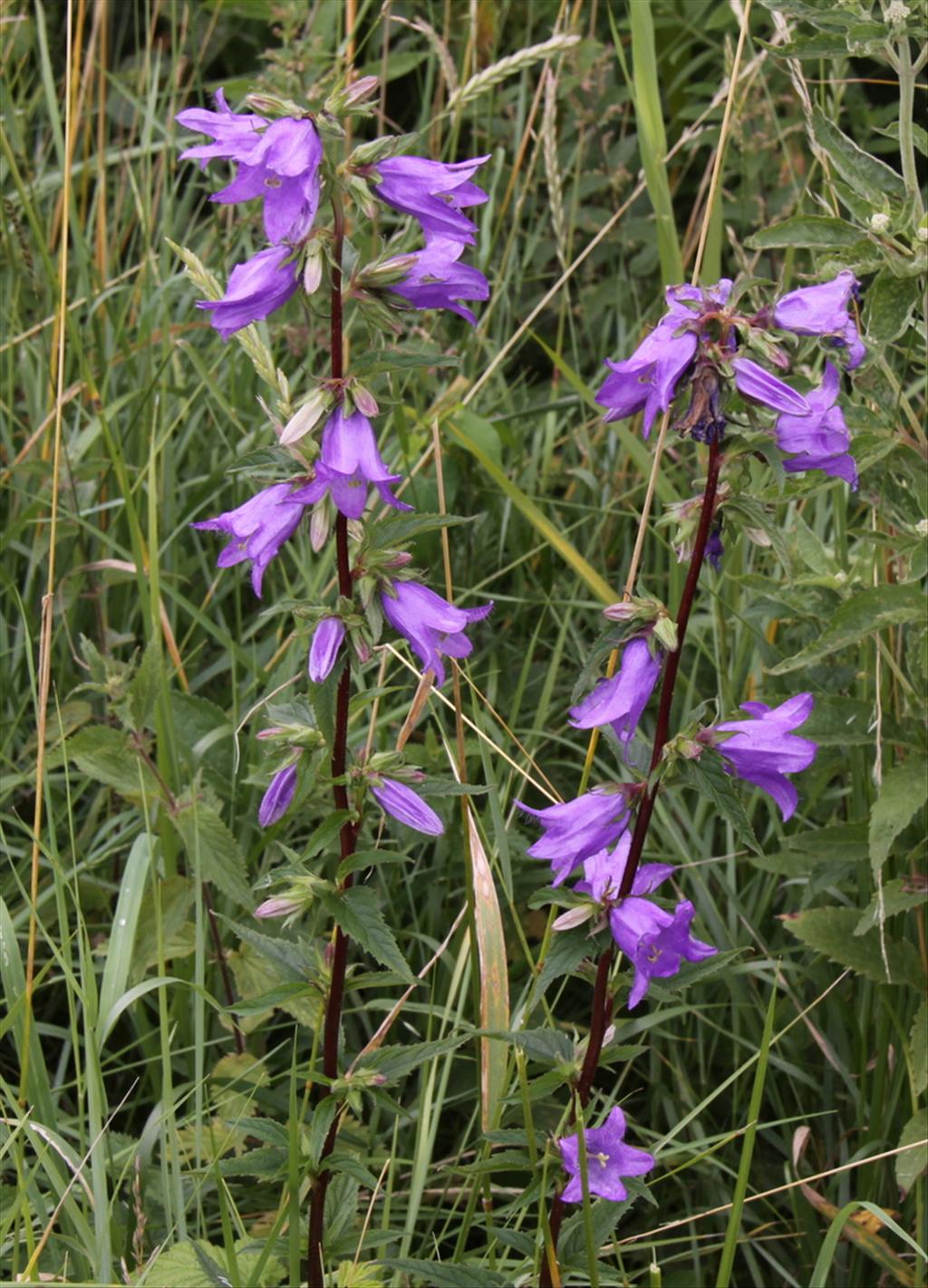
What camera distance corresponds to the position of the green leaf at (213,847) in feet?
6.91

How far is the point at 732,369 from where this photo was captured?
1.39 m

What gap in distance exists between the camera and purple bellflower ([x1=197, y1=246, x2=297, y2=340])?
1.43 m

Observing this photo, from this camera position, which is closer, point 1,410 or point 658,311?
point 1,410

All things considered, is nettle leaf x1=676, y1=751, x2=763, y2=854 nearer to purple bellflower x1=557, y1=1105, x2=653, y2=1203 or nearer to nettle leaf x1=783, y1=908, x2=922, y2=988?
purple bellflower x1=557, y1=1105, x2=653, y2=1203

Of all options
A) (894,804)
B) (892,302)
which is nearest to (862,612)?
(894,804)

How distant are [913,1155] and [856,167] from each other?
127 centimetres

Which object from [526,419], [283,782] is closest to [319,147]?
[283,782]

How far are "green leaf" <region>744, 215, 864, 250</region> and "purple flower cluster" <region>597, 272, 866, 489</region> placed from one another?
452 millimetres

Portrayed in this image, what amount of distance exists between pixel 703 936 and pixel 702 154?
8.05 feet

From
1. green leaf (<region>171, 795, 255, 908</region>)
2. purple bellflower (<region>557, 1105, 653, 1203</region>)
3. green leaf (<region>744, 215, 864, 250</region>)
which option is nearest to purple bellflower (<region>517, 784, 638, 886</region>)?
purple bellflower (<region>557, 1105, 653, 1203</region>)

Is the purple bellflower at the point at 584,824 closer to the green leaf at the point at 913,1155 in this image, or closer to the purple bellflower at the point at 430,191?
the purple bellflower at the point at 430,191

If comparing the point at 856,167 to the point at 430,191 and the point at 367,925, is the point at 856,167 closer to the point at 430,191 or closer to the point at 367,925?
the point at 430,191

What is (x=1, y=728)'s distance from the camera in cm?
258

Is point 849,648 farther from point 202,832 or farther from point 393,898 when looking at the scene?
point 202,832
